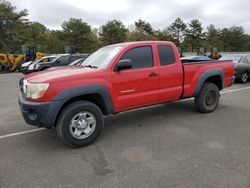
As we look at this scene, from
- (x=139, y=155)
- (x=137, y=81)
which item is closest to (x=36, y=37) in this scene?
(x=137, y=81)

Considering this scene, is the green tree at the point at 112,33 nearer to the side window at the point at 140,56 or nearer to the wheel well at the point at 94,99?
the side window at the point at 140,56

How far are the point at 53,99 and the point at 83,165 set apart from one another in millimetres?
1134

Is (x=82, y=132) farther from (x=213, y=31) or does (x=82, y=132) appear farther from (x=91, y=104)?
(x=213, y=31)

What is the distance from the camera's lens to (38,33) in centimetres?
4381

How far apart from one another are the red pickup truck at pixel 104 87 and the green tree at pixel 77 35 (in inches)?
1483

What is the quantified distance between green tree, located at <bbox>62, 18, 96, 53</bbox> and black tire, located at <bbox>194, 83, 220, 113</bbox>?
3746 cm

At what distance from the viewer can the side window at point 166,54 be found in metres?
5.12

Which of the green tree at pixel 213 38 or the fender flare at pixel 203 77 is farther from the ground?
the green tree at pixel 213 38

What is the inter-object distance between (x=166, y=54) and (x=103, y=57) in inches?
55.5

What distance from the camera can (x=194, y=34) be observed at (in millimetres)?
49219

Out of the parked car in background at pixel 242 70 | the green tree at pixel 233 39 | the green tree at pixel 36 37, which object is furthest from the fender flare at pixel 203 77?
the green tree at pixel 233 39

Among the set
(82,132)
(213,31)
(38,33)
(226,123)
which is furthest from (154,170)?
(213,31)

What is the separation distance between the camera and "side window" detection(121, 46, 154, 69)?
15.4 feet

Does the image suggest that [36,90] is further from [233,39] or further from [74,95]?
[233,39]
